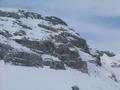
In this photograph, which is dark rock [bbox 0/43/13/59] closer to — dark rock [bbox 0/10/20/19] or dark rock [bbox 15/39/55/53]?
dark rock [bbox 15/39/55/53]

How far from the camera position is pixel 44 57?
312 feet

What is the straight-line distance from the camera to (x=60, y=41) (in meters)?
104

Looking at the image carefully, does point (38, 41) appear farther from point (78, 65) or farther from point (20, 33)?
point (78, 65)

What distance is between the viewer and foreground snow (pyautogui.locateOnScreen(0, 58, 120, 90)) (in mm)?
71500

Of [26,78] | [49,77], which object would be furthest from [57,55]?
[26,78]

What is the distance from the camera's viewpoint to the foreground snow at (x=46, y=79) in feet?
235

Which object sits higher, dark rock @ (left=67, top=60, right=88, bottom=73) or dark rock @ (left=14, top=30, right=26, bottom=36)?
dark rock @ (left=14, top=30, right=26, bottom=36)

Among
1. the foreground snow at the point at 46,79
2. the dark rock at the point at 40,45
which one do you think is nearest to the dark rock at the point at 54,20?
the dark rock at the point at 40,45

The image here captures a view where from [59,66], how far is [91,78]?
691cm

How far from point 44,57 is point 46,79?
15641mm

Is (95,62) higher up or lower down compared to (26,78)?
lower down

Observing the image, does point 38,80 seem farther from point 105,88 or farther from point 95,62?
point 95,62

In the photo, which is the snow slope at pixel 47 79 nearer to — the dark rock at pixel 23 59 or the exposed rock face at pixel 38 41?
the dark rock at pixel 23 59

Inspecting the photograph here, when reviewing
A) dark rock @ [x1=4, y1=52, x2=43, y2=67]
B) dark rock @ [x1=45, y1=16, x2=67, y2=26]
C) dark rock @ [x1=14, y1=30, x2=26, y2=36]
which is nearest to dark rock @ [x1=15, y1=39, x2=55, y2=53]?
dark rock @ [x1=14, y1=30, x2=26, y2=36]
